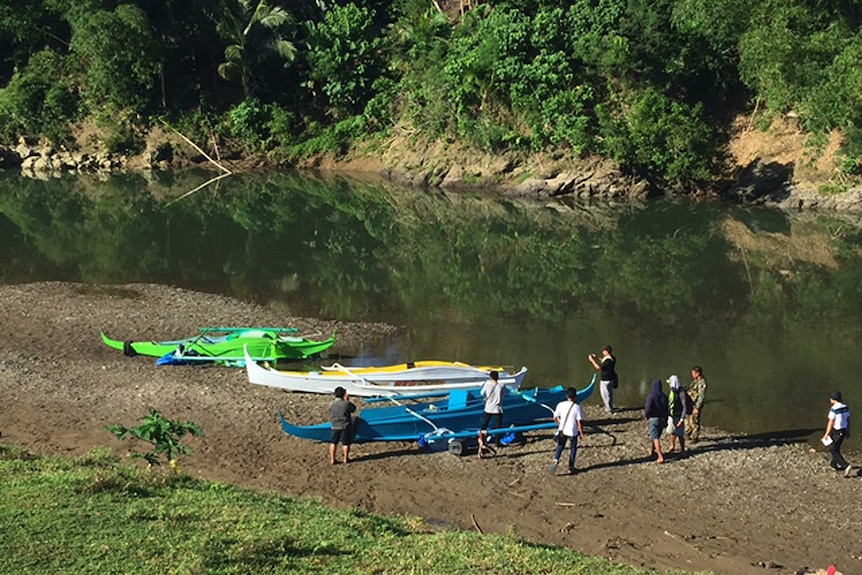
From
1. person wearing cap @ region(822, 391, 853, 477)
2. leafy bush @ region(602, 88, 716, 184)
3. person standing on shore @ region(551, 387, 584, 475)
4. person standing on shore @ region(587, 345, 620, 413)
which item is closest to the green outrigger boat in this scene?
person standing on shore @ region(587, 345, 620, 413)

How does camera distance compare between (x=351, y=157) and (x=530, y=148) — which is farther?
(x=351, y=157)

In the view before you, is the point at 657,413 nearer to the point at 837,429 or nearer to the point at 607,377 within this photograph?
the point at 607,377

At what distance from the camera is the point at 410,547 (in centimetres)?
1113

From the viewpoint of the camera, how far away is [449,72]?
53.3 metres

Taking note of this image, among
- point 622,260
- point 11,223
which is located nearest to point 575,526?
point 622,260

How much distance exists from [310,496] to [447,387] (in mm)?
5187

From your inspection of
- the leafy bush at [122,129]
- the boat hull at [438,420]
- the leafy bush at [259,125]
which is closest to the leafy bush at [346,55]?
the leafy bush at [259,125]

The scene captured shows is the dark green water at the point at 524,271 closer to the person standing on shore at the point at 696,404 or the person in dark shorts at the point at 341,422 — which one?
the person standing on shore at the point at 696,404

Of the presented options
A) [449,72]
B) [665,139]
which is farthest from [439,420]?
[449,72]

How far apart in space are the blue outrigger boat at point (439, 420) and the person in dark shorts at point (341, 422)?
461 millimetres

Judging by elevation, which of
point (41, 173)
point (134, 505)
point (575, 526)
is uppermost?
point (41, 173)

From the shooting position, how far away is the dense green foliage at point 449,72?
46.5 meters

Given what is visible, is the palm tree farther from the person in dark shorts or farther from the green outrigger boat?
the person in dark shorts

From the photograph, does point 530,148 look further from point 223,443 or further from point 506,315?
point 223,443
